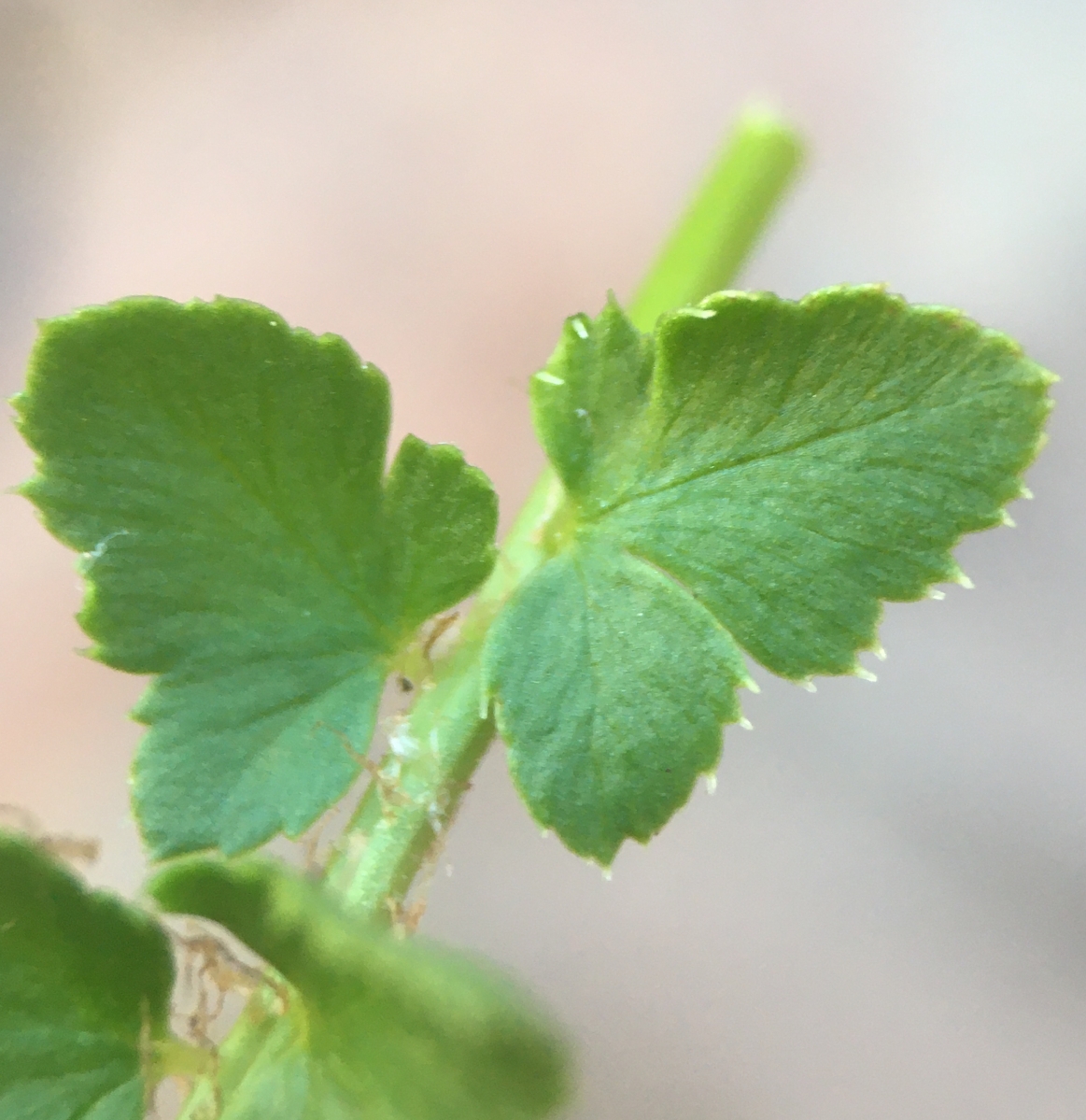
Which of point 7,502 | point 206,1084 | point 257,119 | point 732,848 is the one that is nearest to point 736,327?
point 206,1084

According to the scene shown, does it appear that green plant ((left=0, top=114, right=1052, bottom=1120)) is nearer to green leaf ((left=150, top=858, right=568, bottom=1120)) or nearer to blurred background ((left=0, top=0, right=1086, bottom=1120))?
green leaf ((left=150, top=858, right=568, bottom=1120))

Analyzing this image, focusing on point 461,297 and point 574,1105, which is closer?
point 574,1105

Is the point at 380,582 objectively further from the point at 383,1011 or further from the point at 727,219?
the point at 727,219

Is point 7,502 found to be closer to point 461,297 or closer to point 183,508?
point 461,297

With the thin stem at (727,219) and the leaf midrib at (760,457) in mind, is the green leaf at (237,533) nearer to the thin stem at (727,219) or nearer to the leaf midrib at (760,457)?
the leaf midrib at (760,457)

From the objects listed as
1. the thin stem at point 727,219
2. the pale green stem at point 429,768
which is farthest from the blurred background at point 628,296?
the pale green stem at point 429,768

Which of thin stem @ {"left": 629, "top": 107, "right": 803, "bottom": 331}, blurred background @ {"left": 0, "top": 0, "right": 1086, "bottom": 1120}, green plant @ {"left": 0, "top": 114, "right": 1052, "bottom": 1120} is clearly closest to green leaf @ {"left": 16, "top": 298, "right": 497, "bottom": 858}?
green plant @ {"left": 0, "top": 114, "right": 1052, "bottom": 1120}

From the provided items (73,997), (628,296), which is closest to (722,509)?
(73,997)
